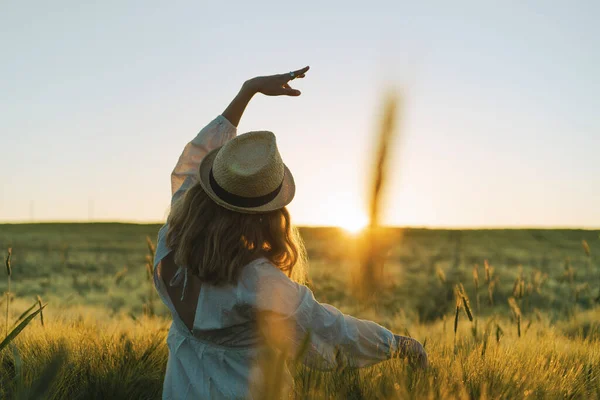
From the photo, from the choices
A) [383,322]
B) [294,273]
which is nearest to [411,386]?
[294,273]

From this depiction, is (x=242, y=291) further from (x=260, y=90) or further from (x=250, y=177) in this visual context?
(x=260, y=90)

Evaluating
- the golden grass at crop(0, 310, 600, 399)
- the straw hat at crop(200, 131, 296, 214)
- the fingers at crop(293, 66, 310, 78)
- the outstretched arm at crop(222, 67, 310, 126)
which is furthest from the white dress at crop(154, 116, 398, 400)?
the fingers at crop(293, 66, 310, 78)

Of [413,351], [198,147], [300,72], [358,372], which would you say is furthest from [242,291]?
[300,72]

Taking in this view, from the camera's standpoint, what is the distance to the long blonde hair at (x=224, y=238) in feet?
7.66

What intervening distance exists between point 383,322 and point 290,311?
4.67m

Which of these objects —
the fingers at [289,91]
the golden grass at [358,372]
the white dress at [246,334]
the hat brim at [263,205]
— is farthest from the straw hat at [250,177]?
the golden grass at [358,372]

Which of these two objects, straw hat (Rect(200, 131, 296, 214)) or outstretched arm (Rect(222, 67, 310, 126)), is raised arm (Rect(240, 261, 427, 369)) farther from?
outstretched arm (Rect(222, 67, 310, 126))

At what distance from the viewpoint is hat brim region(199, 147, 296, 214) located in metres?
2.37

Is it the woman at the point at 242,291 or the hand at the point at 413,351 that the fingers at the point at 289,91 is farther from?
the hand at the point at 413,351

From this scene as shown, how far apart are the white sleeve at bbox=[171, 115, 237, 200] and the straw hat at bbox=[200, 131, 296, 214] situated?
0.63m

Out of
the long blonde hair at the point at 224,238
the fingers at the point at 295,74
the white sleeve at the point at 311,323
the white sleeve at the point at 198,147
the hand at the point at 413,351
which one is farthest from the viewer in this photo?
the white sleeve at the point at 198,147

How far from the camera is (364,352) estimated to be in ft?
7.82

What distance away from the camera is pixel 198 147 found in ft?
10.5

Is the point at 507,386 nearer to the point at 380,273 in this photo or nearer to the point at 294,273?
the point at 294,273
